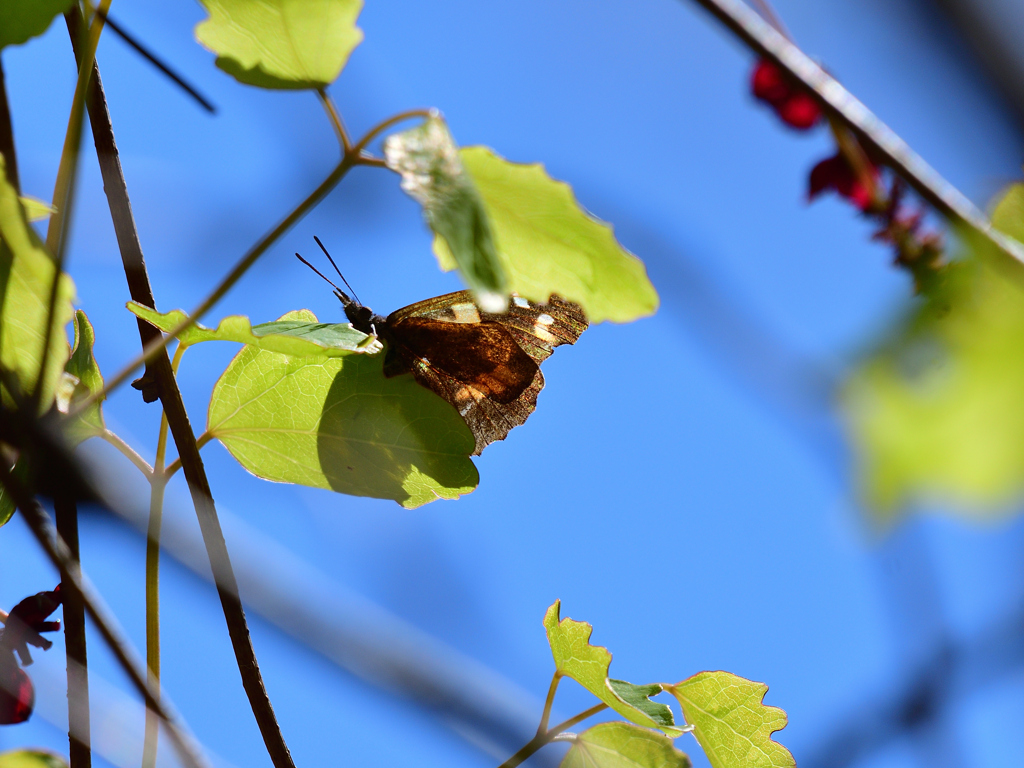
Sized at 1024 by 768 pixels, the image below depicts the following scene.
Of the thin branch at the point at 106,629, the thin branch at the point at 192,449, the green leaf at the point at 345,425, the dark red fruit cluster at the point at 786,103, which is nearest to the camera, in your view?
the thin branch at the point at 106,629

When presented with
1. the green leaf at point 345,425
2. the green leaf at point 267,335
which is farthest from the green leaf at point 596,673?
the green leaf at point 267,335

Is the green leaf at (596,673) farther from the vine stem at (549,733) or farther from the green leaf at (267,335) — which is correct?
the green leaf at (267,335)

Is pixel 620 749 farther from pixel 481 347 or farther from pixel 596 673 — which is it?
pixel 481 347

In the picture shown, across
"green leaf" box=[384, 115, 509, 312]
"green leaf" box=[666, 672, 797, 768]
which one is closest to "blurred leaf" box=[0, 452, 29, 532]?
"green leaf" box=[384, 115, 509, 312]

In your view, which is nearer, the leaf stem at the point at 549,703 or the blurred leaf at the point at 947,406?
the blurred leaf at the point at 947,406

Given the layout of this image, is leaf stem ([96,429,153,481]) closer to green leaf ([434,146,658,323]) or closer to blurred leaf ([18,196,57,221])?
blurred leaf ([18,196,57,221])

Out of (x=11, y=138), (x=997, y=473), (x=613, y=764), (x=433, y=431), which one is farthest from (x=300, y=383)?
(x=997, y=473)

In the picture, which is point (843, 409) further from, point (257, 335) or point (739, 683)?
point (739, 683)
